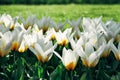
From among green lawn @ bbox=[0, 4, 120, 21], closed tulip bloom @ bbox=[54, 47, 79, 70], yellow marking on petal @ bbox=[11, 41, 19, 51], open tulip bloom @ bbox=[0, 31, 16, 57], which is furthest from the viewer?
green lawn @ bbox=[0, 4, 120, 21]

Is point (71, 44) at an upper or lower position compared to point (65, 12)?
upper

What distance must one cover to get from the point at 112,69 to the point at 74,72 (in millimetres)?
331

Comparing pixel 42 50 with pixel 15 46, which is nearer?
pixel 42 50

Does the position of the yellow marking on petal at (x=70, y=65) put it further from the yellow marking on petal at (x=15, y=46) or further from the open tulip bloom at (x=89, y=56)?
the yellow marking on petal at (x=15, y=46)

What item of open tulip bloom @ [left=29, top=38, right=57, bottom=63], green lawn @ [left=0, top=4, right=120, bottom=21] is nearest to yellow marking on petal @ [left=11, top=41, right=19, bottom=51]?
open tulip bloom @ [left=29, top=38, right=57, bottom=63]

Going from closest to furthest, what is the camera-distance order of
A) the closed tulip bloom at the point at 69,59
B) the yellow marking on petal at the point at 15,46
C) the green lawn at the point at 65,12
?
the closed tulip bloom at the point at 69,59 < the yellow marking on petal at the point at 15,46 < the green lawn at the point at 65,12

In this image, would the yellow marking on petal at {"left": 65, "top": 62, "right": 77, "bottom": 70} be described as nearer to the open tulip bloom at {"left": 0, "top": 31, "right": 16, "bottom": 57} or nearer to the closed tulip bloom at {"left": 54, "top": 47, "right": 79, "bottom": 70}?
the closed tulip bloom at {"left": 54, "top": 47, "right": 79, "bottom": 70}

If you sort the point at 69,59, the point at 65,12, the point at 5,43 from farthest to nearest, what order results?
the point at 65,12, the point at 5,43, the point at 69,59

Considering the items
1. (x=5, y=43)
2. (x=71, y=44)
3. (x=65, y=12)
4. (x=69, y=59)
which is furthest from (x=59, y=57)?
(x=65, y=12)

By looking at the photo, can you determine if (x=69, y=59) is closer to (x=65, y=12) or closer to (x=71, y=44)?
(x=71, y=44)

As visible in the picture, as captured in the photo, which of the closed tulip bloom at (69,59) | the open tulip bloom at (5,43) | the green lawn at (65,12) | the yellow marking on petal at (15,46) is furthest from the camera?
the green lawn at (65,12)

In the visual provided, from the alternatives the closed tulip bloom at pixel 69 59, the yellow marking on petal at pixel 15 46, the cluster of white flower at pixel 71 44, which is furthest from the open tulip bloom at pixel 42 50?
the yellow marking on petal at pixel 15 46

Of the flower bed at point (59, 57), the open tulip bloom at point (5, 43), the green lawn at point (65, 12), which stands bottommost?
the green lawn at point (65, 12)

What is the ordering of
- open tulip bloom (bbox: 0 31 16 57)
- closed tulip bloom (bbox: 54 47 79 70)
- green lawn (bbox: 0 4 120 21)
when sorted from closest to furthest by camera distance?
closed tulip bloom (bbox: 54 47 79 70), open tulip bloom (bbox: 0 31 16 57), green lawn (bbox: 0 4 120 21)
